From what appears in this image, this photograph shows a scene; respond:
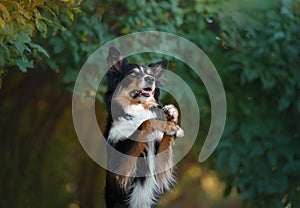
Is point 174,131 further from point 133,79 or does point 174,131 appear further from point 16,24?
point 16,24

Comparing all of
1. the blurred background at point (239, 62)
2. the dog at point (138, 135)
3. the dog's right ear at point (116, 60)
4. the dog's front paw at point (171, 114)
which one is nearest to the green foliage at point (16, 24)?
the dog's right ear at point (116, 60)

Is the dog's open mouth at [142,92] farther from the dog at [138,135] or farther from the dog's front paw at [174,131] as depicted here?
the dog's front paw at [174,131]

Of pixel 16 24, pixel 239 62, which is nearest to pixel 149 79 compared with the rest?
pixel 16 24

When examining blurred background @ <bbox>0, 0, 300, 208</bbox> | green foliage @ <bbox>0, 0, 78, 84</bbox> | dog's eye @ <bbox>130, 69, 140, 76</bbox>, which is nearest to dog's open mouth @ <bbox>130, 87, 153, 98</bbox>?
dog's eye @ <bbox>130, 69, 140, 76</bbox>

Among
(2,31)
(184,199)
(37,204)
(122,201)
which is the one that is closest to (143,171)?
(122,201)

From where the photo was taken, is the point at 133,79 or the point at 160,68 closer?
the point at 133,79

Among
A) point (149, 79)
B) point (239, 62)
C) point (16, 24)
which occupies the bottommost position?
point (239, 62)

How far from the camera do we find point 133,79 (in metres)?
4.28

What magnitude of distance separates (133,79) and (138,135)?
1.14 ft

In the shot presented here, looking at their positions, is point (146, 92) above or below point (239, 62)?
above

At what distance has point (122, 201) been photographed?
180 inches

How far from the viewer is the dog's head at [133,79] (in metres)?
4.21

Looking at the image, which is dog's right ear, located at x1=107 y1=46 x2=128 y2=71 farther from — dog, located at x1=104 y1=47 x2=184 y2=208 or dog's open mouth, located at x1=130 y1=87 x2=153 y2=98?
dog's open mouth, located at x1=130 y1=87 x2=153 y2=98

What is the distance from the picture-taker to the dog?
416cm
